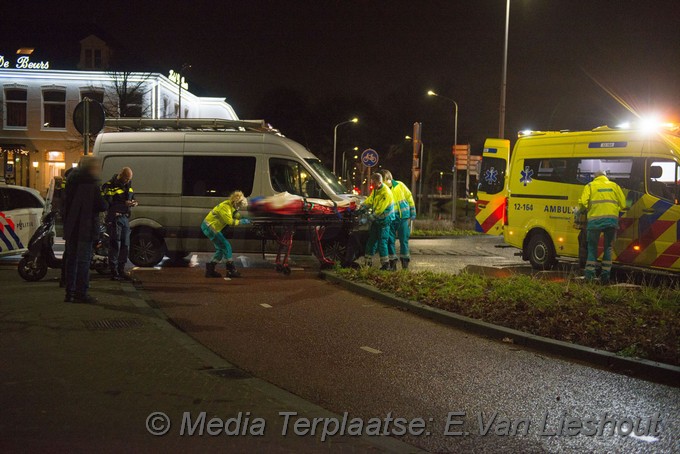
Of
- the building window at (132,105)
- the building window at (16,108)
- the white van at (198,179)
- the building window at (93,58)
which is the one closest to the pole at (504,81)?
the white van at (198,179)

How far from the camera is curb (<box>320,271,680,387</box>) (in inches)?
248

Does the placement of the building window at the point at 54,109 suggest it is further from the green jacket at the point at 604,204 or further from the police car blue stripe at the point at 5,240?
the green jacket at the point at 604,204

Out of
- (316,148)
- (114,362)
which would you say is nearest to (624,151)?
(114,362)

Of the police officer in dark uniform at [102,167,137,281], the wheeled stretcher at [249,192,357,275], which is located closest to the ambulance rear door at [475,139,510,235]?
the wheeled stretcher at [249,192,357,275]

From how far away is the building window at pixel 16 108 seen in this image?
47156mm

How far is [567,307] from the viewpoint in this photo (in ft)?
27.9

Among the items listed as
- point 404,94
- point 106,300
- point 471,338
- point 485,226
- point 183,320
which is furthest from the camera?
point 404,94

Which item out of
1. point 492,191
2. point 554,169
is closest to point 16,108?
point 492,191

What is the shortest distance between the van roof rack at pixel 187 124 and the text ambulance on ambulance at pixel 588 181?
5486 mm

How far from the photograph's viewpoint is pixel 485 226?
17.8 metres

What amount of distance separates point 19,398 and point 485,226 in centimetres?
1416

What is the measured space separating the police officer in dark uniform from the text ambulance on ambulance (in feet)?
25.9

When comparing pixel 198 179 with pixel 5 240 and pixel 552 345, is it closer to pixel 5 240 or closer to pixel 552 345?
pixel 5 240

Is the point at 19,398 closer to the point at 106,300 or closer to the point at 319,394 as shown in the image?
the point at 319,394
